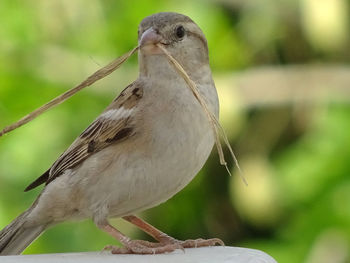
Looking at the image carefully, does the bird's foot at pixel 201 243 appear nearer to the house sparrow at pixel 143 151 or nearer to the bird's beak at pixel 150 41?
the house sparrow at pixel 143 151

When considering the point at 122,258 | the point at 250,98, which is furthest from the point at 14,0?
the point at 122,258

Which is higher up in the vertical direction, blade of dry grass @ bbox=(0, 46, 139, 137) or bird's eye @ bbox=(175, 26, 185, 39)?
blade of dry grass @ bbox=(0, 46, 139, 137)

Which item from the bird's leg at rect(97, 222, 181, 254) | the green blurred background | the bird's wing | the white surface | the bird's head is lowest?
the green blurred background

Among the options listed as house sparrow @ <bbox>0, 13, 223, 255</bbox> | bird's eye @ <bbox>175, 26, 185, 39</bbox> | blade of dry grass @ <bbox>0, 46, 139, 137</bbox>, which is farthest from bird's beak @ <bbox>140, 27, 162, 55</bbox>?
blade of dry grass @ <bbox>0, 46, 139, 137</bbox>

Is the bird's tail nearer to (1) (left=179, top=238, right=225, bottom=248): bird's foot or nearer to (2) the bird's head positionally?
(1) (left=179, top=238, right=225, bottom=248): bird's foot

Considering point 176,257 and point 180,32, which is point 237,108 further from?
point 176,257

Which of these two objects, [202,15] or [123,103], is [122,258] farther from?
[202,15]
